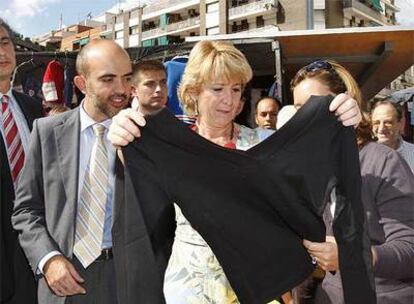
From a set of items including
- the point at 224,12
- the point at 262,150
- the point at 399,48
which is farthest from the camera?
the point at 224,12

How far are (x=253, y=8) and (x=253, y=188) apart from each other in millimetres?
52330

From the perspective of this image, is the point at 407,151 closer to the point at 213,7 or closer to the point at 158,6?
the point at 213,7

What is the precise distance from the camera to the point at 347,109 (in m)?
1.88

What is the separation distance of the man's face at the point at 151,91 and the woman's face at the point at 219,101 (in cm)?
179

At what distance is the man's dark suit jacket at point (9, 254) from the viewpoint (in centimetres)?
256

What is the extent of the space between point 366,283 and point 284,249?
0.31m

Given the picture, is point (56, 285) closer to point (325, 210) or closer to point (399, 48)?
point (325, 210)

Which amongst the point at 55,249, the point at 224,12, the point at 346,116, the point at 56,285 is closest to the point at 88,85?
the point at 55,249

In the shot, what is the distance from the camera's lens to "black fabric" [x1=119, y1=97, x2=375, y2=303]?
188 centimetres

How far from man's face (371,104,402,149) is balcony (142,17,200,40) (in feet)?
188

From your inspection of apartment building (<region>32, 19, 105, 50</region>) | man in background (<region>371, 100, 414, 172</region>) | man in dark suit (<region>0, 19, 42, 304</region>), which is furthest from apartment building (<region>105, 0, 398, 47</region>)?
man in dark suit (<region>0, 19, 42, 304</region>)

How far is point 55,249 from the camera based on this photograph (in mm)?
2221

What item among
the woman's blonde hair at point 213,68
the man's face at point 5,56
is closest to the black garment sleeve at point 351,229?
the woman's blonde hair at point 213,68

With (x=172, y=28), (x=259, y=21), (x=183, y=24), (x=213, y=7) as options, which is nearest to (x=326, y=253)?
(x=259, y=21)
